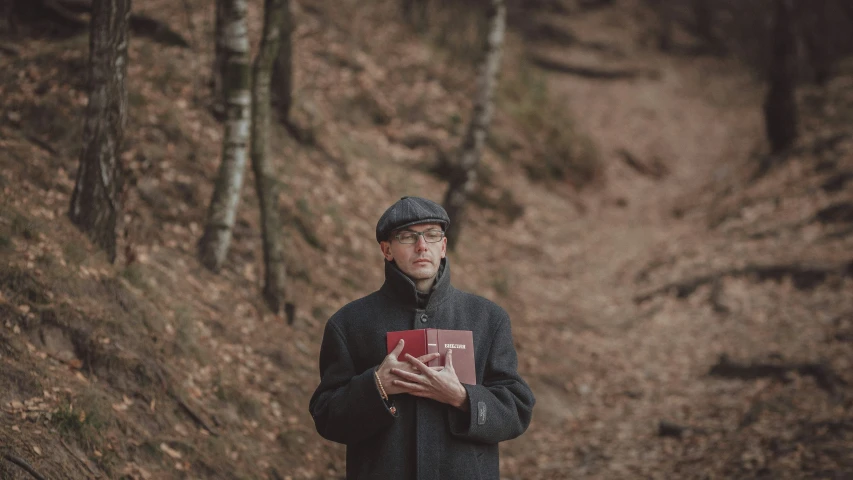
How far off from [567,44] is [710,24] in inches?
268

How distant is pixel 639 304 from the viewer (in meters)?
12.4

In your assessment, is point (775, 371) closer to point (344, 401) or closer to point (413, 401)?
point (413, 401)

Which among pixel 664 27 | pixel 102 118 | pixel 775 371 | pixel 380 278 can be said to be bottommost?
pixel 775 371

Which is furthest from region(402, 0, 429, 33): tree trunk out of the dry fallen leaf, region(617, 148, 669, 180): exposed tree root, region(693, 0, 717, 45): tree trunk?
the dry fallen leaf

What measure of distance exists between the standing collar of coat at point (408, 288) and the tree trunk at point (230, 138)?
4853 millimetres

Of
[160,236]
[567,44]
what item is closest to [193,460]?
[160,236]

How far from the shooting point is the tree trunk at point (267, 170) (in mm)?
7996

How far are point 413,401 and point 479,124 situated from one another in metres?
9.23

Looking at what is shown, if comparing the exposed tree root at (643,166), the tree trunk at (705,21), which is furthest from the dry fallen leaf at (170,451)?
the tree trunk at (705,21)

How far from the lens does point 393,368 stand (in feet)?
10.4

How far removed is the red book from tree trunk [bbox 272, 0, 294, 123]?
8.00 metres

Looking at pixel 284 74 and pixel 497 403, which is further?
pixel 284 74

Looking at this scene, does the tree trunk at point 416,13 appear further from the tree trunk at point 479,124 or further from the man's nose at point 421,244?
the man's nose at point 421,244

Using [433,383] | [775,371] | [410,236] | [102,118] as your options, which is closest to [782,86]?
[775,371]
